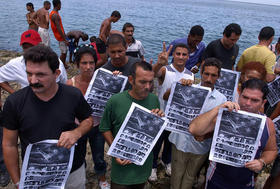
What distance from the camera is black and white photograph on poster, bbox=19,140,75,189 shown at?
1.99 meters

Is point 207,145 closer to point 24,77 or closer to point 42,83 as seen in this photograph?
point 42,83

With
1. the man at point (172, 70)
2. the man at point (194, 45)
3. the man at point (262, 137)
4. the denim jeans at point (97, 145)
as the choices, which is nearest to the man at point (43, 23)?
the man at point (194, 45)

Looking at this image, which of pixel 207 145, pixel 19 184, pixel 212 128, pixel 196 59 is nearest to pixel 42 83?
pixel 19 184

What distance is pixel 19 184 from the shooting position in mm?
2059

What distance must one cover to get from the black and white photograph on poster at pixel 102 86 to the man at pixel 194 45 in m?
2.23

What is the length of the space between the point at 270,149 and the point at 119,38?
2453 mm

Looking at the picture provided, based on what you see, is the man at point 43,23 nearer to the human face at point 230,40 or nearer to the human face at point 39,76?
the human face at point 230,40

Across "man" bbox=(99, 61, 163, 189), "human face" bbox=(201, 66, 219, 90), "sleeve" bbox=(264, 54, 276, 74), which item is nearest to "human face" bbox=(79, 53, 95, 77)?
"man" bbox=(99, 61, 163, 189)

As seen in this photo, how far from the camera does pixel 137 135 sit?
245 cm

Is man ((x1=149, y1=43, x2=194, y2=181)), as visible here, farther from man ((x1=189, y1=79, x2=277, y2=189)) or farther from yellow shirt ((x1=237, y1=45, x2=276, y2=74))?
yellow shirt ((x1=237, y1=45, x2=276, y2=74))

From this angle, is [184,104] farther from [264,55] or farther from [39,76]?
[264,55]

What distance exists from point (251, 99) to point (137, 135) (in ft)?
4.30

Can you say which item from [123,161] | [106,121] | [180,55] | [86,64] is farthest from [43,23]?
[123,161]

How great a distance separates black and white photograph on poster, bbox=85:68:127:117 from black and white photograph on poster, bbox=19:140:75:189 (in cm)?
98
